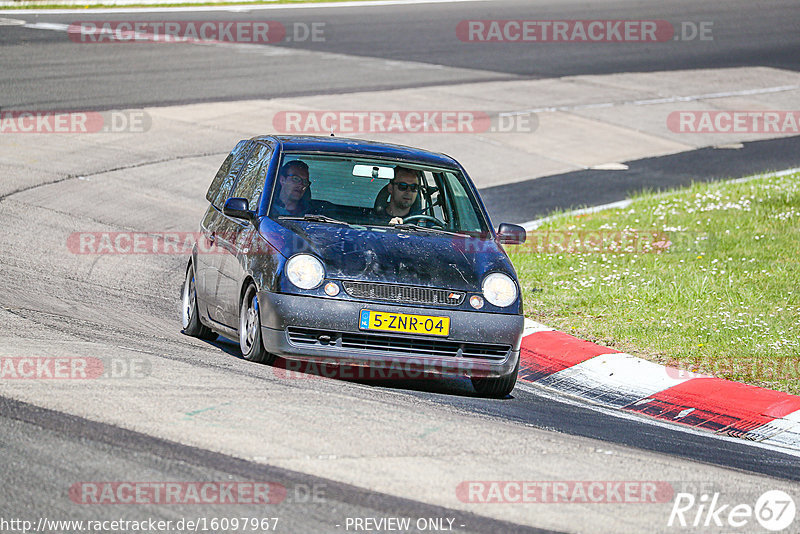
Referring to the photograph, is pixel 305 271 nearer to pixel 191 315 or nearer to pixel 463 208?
pixel 463 208

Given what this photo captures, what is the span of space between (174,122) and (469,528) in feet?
48.9

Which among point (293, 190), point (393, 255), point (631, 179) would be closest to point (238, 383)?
point (393, 255)

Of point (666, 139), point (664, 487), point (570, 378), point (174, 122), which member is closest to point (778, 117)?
point (666, 139)

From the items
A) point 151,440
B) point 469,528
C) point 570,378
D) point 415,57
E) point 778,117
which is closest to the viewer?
point 469,528

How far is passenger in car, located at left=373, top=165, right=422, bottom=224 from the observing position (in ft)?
28.6

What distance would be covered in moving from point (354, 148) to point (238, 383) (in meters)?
2.90

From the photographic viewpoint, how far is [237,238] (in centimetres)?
861

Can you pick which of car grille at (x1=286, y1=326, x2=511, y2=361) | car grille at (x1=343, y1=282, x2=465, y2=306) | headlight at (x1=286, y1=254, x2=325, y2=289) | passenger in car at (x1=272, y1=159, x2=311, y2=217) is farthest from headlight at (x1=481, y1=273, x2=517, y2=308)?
passenger in car at (x1=272, y1=159, x2=311, y2=217)

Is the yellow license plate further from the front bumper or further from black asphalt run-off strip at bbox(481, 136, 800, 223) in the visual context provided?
black asphalt run-off strip at bbox(481, 136, 800, 223)

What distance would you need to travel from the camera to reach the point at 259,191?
8781mm

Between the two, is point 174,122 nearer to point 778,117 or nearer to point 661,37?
point 778,117

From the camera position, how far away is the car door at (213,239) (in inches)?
353

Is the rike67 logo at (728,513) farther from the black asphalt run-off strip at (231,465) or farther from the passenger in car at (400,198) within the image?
the passenger in car at (400,198)

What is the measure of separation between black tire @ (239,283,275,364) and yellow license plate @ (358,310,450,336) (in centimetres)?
70
